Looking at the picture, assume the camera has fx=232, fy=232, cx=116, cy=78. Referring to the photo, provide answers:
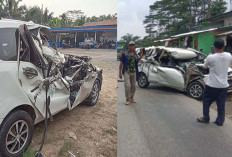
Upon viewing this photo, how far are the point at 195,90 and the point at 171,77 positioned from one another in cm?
78

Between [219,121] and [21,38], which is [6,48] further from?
[219,121]

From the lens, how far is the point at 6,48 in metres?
2.23

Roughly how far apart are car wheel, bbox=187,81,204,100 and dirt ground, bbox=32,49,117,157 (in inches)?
79.3

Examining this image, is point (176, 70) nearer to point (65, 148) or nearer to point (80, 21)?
point (80, 21)

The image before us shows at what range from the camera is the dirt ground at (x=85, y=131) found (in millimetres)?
2266

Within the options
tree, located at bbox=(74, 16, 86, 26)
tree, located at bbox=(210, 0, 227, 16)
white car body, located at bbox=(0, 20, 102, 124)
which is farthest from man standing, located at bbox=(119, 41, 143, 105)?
tree, located at bbox=(210, 0, 227, 16)

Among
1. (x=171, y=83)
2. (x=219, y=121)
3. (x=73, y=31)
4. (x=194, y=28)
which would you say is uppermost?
(x=194, y=28)

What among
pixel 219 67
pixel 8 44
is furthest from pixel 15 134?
pixel 219 67

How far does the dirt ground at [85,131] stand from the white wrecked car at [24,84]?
28 centimetres

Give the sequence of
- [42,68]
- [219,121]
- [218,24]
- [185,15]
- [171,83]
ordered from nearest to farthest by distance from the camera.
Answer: [42,68] < [219,121] < [171,83] < [185,15] < [218,24]

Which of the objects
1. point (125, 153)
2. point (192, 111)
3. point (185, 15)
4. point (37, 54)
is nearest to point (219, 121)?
point (192, 111)

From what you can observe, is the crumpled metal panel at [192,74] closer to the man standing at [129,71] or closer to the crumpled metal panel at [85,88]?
the man standing at [129,71]

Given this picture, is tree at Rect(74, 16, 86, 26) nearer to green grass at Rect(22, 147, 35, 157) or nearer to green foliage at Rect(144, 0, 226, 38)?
green grass at Rect(22, 147, 35, 157)

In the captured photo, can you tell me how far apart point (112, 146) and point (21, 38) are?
139 cm
